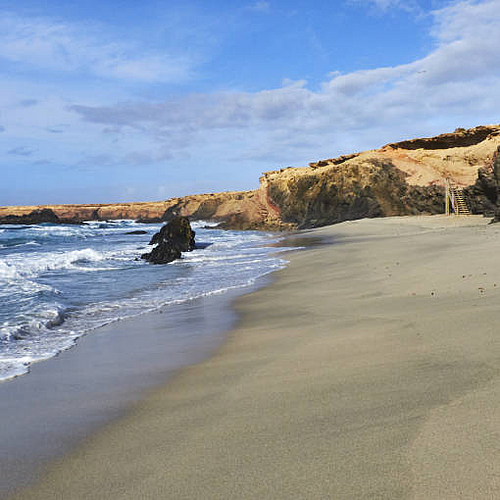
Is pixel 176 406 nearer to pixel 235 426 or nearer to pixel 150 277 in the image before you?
pixel 235 426

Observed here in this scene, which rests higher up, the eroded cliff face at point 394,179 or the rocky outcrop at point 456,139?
the rocky outcrop at point 456,139

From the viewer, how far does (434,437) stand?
176 cm

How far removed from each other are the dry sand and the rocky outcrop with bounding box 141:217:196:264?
38.9ft

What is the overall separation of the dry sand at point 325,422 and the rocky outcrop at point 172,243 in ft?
38.9

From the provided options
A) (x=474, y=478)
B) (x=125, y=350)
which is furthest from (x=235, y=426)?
(x=125, y=350)

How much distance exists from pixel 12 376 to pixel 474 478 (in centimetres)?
374

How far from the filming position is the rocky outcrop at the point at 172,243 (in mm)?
15770

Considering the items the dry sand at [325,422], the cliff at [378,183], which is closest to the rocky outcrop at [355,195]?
the cliff at [378,183]

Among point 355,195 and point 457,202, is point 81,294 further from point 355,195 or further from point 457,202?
point 355,195

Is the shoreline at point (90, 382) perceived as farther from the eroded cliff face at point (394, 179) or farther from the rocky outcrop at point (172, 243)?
the eroded cliff face at point (394, 179)

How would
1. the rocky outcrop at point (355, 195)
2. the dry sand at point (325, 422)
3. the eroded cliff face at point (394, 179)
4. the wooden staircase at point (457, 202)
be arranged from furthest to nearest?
the rocky outcrop at point (355, 195)
the eroded cliff face at point (394, 179)
the wooden staircase at point (457, 202)
the dry sand at point (325, 422)

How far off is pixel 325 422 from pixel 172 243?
15.0 m

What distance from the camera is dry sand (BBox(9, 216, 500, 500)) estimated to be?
1.60 metres

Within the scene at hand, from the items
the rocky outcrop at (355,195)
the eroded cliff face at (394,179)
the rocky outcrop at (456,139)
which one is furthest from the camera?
the rocky outcrop at (456,139)
